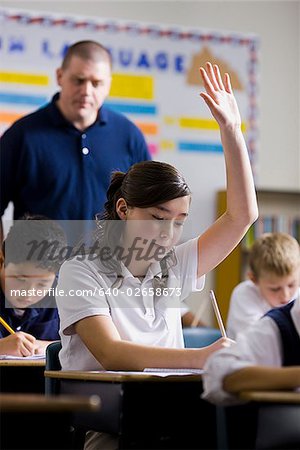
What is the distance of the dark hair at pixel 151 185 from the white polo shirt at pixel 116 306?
0.19 meters

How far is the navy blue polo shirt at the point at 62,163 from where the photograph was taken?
151 inches

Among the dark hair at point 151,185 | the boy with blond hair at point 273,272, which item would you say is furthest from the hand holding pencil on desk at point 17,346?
the boy with blond hair at point 273,272

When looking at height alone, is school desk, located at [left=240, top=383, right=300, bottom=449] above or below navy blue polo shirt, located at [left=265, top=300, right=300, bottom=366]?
below

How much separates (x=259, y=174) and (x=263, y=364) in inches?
187

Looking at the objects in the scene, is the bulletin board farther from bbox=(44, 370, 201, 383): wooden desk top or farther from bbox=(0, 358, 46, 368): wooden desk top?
bbox=(44, 370, 201, 383): wooden desk top

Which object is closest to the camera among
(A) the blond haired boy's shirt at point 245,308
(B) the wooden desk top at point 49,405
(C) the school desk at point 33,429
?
(B) the wooden desk top at point 49,405

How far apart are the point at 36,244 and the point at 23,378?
722 millimetres

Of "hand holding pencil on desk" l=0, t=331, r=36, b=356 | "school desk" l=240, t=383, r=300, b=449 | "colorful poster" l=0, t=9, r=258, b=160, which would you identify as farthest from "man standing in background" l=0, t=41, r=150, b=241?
"school desk" l=240, t=383, r=300, b=449

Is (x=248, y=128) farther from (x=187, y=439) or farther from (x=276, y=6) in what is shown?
(x=187, y=439)

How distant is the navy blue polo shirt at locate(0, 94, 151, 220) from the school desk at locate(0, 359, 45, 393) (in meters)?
1.36

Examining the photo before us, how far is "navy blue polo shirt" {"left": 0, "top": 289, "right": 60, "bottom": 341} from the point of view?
2967 mm

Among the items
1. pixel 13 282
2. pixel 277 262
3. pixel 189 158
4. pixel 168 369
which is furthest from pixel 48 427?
pixel 189 158

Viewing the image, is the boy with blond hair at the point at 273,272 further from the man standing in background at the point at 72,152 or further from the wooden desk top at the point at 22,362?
the wooden desk top at the point at 22,362

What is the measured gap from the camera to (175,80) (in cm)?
611
